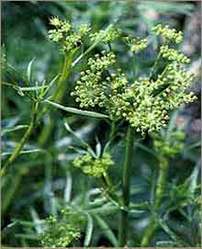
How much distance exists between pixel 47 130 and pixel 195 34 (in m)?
0.31

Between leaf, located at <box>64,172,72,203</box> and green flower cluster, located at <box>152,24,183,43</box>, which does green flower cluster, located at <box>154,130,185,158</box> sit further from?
green flower cluster, located at <box>152,24,183,43</box>

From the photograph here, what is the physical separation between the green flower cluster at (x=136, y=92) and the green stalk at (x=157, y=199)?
0.20m

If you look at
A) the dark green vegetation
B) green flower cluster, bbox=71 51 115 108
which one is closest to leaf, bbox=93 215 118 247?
the dark green vegetation

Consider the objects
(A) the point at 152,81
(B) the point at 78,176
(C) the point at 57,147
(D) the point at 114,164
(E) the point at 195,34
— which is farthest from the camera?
(E) the point at 195,34

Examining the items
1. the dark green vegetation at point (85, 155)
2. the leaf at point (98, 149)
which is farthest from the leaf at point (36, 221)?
the leaf at point (98, 149)

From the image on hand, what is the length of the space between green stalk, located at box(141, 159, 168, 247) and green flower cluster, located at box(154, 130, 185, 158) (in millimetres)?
11

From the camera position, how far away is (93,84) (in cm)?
47

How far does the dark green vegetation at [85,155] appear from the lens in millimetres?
523

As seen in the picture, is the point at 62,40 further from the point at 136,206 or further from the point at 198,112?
the point at 198,112

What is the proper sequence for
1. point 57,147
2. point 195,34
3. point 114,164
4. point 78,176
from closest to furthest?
point 114,164
point 78,176
point 57,147
point 195,34

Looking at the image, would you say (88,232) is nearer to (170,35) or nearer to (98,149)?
(98,149)

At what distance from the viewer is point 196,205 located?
63cm

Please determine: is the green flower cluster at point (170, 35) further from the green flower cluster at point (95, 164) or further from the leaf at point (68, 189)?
the leaf at point (68, 189)

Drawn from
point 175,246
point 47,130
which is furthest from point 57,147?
point 175,246
